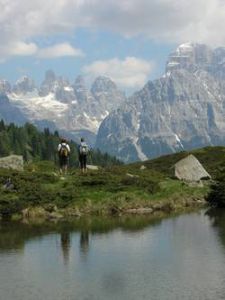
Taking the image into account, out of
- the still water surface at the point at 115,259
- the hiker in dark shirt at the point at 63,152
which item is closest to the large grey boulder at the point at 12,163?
the hiker in dark shirt at the point at 63,152

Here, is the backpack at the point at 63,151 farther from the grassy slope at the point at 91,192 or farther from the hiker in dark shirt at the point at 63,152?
the grassy slope at the point at 91,192

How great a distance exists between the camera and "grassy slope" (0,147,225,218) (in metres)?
61.8

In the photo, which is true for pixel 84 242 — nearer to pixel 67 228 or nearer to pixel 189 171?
pixel 67 228

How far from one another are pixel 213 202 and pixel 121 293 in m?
39.9

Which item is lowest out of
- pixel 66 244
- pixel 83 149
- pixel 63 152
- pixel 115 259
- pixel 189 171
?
pixel 115 259

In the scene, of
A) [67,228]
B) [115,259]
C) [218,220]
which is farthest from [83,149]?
[115,259]

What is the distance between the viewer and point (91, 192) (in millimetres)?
65875

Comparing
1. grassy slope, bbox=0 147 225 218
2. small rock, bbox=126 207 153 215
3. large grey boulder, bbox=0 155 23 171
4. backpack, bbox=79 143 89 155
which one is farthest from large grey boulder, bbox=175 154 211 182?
large grey boulder, bbox=0 155 23 171

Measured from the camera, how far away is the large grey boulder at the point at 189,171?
269ft

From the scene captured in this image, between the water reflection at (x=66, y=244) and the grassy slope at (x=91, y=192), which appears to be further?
the grassy slope at (x=91, y=192)

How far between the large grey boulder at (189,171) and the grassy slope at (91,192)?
6.32 meters

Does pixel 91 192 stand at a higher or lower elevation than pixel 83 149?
lower

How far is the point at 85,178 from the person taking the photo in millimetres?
69812

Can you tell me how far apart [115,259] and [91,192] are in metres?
25.5
